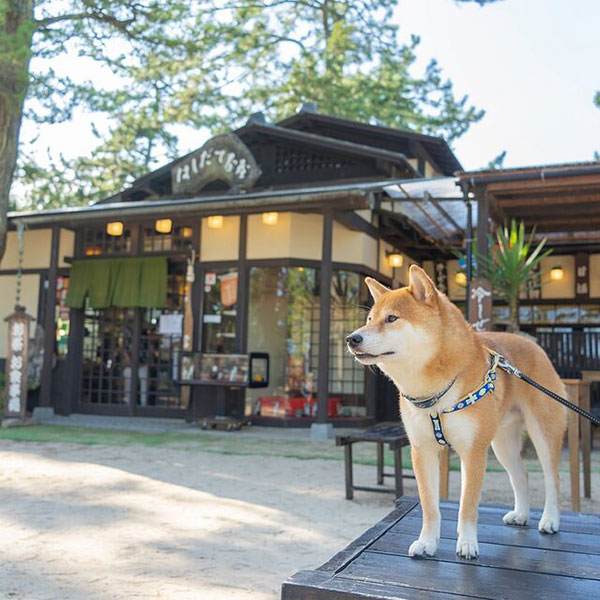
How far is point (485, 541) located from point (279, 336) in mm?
8963

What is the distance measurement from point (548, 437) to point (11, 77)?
10463 mm

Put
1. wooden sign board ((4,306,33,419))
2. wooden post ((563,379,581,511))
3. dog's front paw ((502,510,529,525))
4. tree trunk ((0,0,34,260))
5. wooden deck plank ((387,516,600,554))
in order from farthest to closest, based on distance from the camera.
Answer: wooden sign board ((4,306,33,419)) < tree trunk ((0,0,34,260)) < wooden post ((563,379,581,511)) < dog's front paw ((502,510,529,525)) < wooden deck plank ((387,516,600,554))

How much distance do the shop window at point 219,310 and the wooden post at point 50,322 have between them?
9.54 ft

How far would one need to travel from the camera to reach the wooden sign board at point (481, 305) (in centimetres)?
771

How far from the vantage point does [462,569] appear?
2.02 meters

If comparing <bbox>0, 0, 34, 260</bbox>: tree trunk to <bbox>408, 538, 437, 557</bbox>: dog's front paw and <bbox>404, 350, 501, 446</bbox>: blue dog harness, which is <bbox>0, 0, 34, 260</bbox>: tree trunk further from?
<bbox>408, 538, 437, 557</bbox>: dog's front paw

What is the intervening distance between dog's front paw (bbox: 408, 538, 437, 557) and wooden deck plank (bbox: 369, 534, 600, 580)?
24 millimetres

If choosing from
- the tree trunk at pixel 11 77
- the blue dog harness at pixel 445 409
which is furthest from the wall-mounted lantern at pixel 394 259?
the blue dog harness at pixel 445 409

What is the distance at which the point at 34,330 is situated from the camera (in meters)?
12.2

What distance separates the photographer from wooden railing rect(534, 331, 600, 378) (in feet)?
32.4

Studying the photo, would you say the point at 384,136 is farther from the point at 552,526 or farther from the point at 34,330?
the point at 552,526

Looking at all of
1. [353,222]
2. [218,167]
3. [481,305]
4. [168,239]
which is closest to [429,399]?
[481,305]

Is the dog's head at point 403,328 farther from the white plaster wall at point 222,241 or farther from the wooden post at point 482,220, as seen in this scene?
the white plaster wall at point 222,241

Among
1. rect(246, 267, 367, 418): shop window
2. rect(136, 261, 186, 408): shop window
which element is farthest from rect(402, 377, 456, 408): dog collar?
rect(136, 261, 186, 408): shop window
